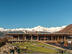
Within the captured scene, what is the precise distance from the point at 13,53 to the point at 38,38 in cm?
3006

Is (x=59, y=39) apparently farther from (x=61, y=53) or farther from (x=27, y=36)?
(x=61, y=53)

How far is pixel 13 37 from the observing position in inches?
1928

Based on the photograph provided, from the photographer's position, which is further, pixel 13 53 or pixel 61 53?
pixel 61 53

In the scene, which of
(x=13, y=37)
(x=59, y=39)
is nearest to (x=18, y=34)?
(x=13, y=37)

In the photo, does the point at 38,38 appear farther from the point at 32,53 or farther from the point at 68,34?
the point at 32,53

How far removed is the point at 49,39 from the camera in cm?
4922

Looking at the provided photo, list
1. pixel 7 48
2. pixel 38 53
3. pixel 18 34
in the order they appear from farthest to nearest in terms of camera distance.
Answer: pixel 18 34 < pixel 38 53 < pixel 7 48

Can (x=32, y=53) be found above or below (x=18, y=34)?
below

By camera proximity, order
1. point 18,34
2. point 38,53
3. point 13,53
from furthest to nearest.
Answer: point 18,34 < point 38,53 < point 13,53

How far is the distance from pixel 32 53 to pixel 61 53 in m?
5.90

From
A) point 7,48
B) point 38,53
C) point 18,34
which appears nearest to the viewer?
point 7,48

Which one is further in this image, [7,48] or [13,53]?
[7,48]

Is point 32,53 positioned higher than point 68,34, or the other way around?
point 68,34

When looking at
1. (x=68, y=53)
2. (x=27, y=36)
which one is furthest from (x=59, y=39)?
(x=68, y=53)
